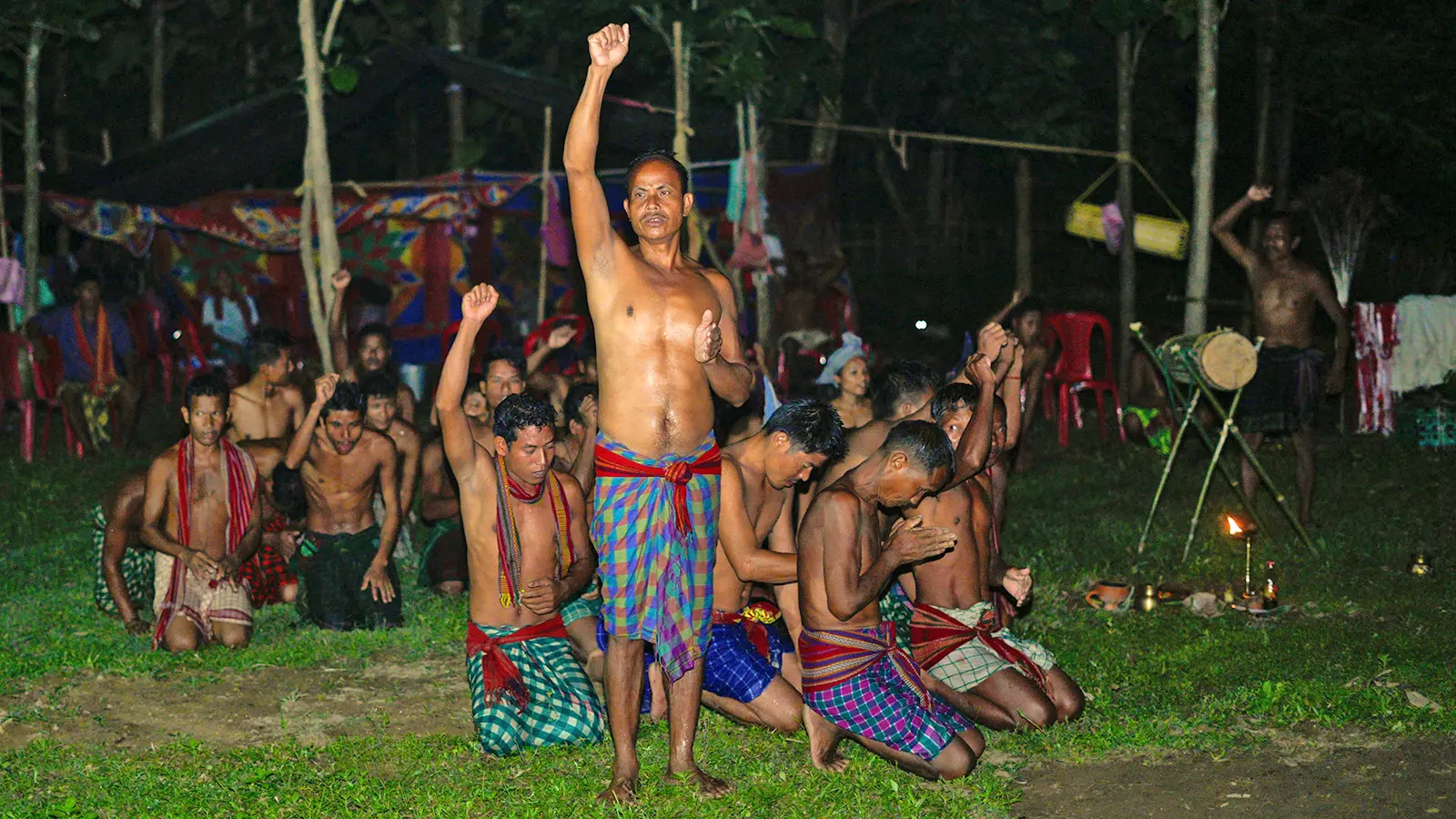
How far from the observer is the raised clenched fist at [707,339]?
4594 mm

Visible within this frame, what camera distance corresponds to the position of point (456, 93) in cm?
1584

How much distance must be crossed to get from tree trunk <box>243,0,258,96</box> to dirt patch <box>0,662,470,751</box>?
47.0 ft

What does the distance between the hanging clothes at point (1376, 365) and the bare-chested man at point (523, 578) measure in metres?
8.47

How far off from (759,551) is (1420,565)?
427 cm

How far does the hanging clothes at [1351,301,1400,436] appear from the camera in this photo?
1238cm

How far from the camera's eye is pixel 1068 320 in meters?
13.1

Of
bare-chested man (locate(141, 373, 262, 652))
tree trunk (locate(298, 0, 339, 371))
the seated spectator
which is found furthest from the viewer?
the seated spectator

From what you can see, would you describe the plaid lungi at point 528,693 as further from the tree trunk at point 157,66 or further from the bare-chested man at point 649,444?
the tree trunk at point 157,66

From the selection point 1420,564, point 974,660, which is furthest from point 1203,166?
point 974,660

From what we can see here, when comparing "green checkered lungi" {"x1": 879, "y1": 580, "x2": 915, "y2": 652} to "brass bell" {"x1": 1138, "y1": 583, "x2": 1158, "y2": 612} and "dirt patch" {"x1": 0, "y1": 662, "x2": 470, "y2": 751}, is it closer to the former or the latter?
"brass bell" {"x1": 1138, "y1": 583, "x2": 1158, "y2": 612}

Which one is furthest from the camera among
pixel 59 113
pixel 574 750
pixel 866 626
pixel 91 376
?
pixel 59 113

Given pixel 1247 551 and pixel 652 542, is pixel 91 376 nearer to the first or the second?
pixel 652 542

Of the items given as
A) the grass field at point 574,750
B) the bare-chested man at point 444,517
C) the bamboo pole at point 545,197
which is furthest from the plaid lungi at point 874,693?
the bamboo pole at point 545,197

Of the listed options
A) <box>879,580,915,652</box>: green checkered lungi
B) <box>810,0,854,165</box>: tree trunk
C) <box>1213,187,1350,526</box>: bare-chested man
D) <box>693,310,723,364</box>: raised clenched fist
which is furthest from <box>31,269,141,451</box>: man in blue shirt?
<box>693,310,723,364</box>: raised clenched fist
